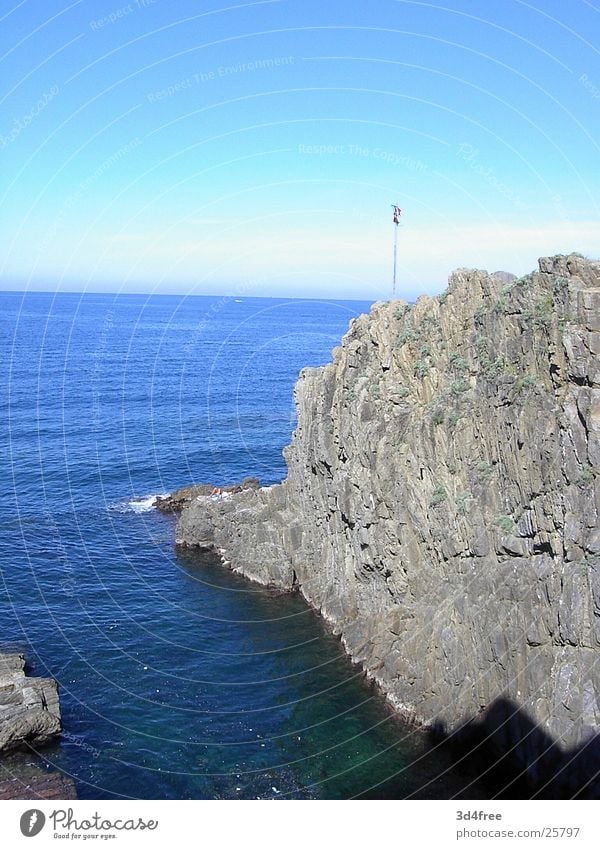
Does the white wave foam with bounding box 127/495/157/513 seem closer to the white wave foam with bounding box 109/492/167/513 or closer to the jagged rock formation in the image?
the white wave foam with bounding box 109/492/167/513

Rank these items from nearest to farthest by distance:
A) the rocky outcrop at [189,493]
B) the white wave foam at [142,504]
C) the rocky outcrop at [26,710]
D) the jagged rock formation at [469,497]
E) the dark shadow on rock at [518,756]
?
the dark shadow on rock at [518,756], the jagged rock formation at [469,497], the rocky outcrop at [26,710], the white wave foam at [142,504], the rocky outcrop at [189,493]

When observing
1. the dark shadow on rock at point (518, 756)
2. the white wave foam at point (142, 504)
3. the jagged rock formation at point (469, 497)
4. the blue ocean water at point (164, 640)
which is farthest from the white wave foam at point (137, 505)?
the dark shadow on rock at point (518, 756)

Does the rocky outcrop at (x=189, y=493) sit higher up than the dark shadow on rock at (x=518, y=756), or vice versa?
the rocky outcrop at (x=189, y=493)

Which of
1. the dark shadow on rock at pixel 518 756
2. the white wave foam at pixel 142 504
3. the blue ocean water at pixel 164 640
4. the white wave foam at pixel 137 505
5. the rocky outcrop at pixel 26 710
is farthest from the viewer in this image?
the white wave foam at pixel 142 504

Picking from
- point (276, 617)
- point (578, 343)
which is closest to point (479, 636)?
point (578, 343)

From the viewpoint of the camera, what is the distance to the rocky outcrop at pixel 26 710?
38.8 m

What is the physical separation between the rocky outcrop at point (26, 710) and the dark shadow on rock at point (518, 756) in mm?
19914

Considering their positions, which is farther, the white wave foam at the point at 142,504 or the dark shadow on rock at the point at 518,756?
the white wave foam at the point at 142,504

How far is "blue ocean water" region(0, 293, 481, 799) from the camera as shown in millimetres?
37469

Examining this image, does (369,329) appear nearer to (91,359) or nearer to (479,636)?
(479,636)

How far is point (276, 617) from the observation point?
5328cm

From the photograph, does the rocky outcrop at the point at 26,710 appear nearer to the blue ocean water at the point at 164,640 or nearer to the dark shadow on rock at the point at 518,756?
the blue ocean water at the point at 164,640

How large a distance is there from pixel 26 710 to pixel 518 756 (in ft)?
81.0

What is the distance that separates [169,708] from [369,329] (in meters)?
25.8
